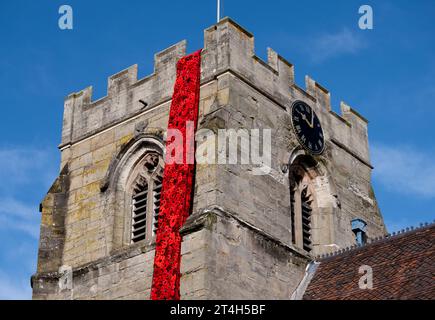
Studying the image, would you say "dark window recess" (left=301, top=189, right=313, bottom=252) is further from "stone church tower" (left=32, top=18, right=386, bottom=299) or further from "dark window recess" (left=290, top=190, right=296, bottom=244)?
"dark window recess" (left=290, top=190, right=296, bottom=244)

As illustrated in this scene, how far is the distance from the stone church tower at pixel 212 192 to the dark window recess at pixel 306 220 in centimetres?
3

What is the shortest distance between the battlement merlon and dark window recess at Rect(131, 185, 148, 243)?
198 centimetres

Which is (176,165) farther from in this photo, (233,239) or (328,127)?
(328,127)

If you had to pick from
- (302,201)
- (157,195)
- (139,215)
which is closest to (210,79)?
(157,195)

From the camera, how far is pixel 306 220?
27.1 metres

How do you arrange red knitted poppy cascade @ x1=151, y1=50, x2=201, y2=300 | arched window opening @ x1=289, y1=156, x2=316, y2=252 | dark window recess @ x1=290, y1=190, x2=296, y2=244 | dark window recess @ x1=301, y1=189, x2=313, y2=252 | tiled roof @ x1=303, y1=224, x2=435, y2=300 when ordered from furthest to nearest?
1. dark window recess @ x1=301, y1=189, x2=313, y2=252
2. arched window opening @ x1=289, y1=156, x2=316, y2=252
3. dark window recess @ x1=290, y1=190, x2=296, y2=244
4. red knitted poppy cascade @ x1=151, y1=50, x2=201, y2=300
5. tiled roof @ x1=303, y1=224, x2=435, y2=300

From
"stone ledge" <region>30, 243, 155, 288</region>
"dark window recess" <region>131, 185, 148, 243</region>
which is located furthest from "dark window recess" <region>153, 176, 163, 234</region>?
"stone ledge" <region>30, 243, 155, 288</region>

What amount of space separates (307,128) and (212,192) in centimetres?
441

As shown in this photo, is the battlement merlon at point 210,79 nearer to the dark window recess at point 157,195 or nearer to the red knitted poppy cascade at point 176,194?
the red knitted poppy cascade at point 176,194

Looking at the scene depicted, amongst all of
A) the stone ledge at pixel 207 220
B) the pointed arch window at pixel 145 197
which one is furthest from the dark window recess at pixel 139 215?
the stone ledge at pixel 207 220

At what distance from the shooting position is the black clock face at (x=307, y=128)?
27.1 metres

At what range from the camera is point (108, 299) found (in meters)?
25.1

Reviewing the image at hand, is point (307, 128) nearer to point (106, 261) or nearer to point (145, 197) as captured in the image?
point (145, 197)

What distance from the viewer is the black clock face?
27.1 metres
